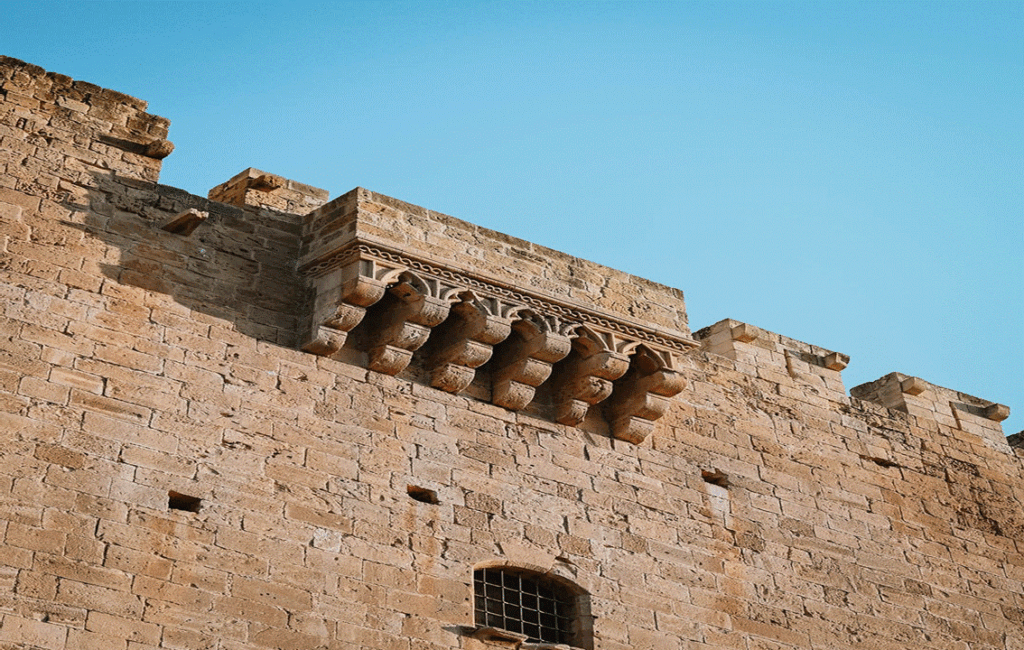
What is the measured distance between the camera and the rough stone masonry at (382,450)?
316 inches

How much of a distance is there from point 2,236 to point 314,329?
1959 mm

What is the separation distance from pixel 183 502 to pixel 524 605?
2312mm

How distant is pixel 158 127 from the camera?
9.77 metres

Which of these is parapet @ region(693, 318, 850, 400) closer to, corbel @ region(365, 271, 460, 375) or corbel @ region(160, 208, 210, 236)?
corbel @ region(365, 271, 460, 375)

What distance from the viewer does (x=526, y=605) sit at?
9242 millimetres

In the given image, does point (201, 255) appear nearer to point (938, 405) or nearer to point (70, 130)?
point (70, 130)

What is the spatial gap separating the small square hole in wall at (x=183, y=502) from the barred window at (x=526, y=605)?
1844 mm

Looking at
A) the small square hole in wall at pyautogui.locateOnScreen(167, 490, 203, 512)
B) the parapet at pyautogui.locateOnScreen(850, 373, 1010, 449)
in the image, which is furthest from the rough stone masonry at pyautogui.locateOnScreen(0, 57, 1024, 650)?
the parapet at pyautogui.locateOnScreen(850, 373, 1010, 449)

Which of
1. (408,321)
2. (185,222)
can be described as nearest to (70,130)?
(185,222)

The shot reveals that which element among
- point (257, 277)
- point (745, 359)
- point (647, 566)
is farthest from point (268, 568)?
point (745, 359)

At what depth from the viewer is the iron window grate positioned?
9.08 meters

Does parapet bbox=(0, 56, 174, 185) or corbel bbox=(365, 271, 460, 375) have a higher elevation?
parapet bbox=(0, 56, 174, 185)

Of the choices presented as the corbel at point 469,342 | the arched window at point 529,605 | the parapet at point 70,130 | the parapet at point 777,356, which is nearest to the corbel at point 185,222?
the parapet at point 70,130

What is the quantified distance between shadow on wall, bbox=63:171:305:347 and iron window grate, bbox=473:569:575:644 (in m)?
1.99
